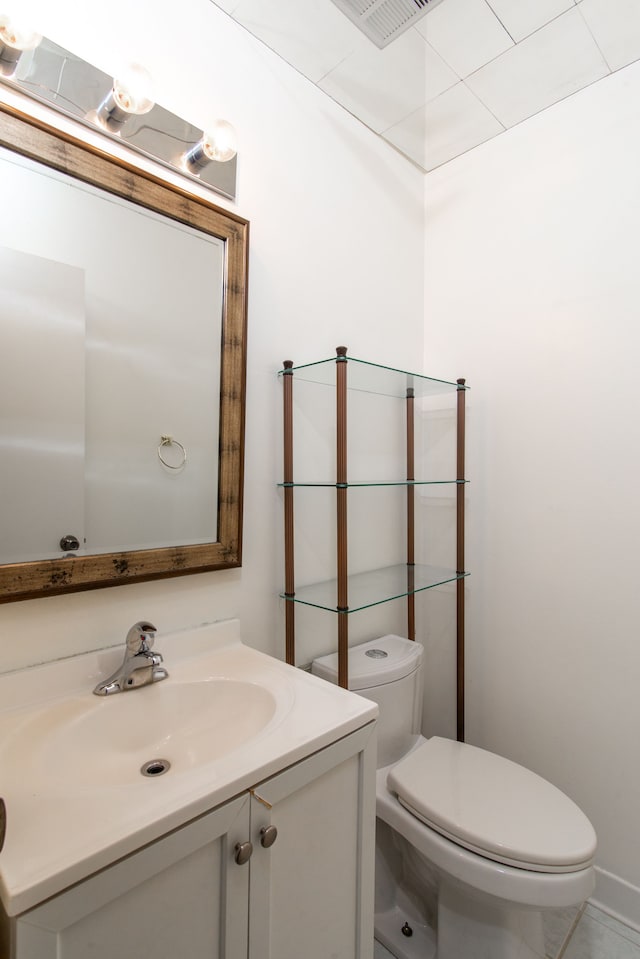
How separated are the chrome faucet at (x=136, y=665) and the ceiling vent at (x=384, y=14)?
1497 mm

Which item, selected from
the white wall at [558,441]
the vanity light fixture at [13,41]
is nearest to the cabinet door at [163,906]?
the white wall at [558,441]

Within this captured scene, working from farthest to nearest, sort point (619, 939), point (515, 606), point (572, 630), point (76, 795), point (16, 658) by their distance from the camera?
point (515, 606)
point (572, 630)
point (619, 939)
point (16, 658)
point (76, 795)

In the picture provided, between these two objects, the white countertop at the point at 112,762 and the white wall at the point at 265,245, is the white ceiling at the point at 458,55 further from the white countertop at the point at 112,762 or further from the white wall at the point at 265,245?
the white countertop at the point at 112,762

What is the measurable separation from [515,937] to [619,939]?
48cm

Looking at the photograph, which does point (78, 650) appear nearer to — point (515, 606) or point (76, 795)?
point (76, 795)

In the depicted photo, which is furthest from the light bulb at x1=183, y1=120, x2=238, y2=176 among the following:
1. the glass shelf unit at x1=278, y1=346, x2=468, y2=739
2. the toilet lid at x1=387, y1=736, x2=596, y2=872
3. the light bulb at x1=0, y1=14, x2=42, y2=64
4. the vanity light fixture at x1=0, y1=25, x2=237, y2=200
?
the toilet lid at x1=387, y1=736, x2=596, y2=872

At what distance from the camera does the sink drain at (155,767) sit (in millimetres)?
889

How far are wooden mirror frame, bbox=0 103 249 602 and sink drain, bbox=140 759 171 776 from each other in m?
0.36

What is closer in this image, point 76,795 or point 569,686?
point 76,795

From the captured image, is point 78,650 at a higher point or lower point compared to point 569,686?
higher

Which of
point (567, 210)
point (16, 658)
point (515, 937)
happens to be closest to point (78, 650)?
point (16, 658)

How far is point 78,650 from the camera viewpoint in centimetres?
101

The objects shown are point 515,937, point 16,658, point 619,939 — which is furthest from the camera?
point 619,939

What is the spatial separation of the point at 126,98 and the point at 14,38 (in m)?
0.20
